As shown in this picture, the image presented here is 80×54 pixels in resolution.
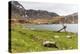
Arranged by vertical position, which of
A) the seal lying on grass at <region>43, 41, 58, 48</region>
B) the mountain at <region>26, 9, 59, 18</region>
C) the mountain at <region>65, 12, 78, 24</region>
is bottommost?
the seal lying on grass at <region>43, 41, 58, 48</region>

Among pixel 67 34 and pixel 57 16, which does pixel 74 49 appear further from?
pixel 57 16

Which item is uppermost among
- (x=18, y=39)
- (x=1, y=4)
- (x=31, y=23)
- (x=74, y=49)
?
(x=1, y=4)

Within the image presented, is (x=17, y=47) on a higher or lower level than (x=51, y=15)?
lower

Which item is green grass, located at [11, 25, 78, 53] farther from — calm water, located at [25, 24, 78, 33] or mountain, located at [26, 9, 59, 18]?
mountain, located at [26, 9, 59, 18]

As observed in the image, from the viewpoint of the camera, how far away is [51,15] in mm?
1858

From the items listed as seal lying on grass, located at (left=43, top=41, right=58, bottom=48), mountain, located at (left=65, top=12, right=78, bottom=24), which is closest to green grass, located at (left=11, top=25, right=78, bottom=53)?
seal lying on grass, located at (left=43, top=41, right=58, bottom=48)

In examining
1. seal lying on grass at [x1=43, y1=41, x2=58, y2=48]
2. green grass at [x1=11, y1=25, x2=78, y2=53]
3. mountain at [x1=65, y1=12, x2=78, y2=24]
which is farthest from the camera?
mountain at [x1=65, y1=12, x2=78, y2=24]

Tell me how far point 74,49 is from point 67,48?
3.5 inches

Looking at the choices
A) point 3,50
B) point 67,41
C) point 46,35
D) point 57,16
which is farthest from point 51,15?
point 3,50

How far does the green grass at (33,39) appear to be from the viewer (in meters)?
1.71

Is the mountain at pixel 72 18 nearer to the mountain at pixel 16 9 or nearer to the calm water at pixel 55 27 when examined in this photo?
the calm water at pixel 55 27

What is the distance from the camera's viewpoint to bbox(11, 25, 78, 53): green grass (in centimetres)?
171

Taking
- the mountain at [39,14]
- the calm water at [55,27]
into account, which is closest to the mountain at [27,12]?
the mountain at [39,14]

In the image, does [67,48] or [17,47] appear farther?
[67,48]
